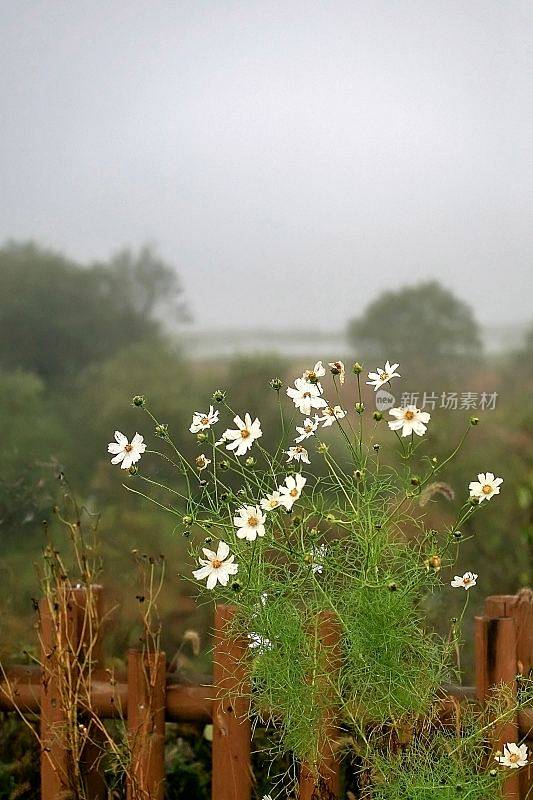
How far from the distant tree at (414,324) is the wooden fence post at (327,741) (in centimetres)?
141

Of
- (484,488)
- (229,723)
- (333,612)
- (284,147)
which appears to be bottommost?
(229,723)

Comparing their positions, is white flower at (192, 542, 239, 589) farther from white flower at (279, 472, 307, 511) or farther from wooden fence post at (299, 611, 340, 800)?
wooden fence post at (299, 611, 340, 800)

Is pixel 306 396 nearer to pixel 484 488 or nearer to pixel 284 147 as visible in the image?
pixel 484 488

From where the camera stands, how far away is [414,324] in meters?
3.15

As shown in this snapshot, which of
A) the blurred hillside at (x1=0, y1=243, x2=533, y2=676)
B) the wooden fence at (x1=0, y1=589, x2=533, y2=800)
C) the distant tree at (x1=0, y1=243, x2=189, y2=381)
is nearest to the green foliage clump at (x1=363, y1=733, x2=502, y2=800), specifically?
the wooden fence at (x1=0, y1=589, x2=533, y2=800)

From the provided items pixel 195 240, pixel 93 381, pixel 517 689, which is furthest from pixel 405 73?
pixel 517 689

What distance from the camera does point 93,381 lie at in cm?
320

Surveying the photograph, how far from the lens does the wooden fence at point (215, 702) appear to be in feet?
6.30

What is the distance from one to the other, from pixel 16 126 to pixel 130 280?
56cm

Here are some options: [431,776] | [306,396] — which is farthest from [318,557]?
[431,776]

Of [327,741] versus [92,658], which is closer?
[327,741]

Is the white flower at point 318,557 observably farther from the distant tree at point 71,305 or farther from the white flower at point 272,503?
the distant tree at point 71,305

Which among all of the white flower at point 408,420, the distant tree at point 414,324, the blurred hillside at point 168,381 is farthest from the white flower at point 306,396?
the distant tree at point 414,324

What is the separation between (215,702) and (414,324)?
148cm
